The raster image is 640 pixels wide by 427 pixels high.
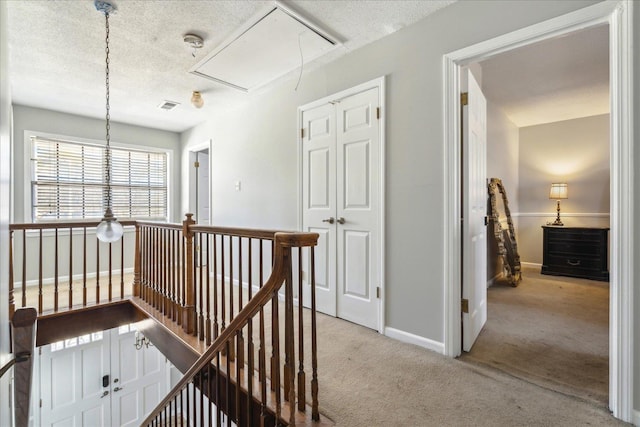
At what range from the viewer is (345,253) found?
9.11 feet

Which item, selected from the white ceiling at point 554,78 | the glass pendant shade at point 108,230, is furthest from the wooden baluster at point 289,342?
the white ceiling at point 554,78

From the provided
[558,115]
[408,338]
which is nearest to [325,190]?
[408,338]

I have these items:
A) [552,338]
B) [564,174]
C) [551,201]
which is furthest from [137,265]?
[564,174]

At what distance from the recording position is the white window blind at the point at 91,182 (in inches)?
166

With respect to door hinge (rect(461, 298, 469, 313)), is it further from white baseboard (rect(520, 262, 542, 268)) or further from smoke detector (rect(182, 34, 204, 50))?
white baseboard (rect(520, 262, 542, 268))

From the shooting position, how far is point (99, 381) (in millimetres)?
4605

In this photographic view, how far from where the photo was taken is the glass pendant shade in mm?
2400

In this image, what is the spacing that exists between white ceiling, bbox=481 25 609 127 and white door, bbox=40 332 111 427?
6.45m

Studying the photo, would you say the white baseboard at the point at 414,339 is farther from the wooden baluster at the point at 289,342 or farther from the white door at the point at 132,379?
the white door at the point at 132,379

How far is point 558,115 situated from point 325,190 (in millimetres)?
4399

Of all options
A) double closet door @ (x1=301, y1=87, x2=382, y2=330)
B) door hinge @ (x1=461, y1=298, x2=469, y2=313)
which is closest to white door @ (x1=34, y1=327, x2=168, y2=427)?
double closet door @ (x1=301, y1=87, x2=382, y2=330)

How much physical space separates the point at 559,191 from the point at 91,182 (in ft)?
24.2

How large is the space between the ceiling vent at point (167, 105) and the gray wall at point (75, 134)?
47.5 inches

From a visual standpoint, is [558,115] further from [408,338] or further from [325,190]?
[408,338]
